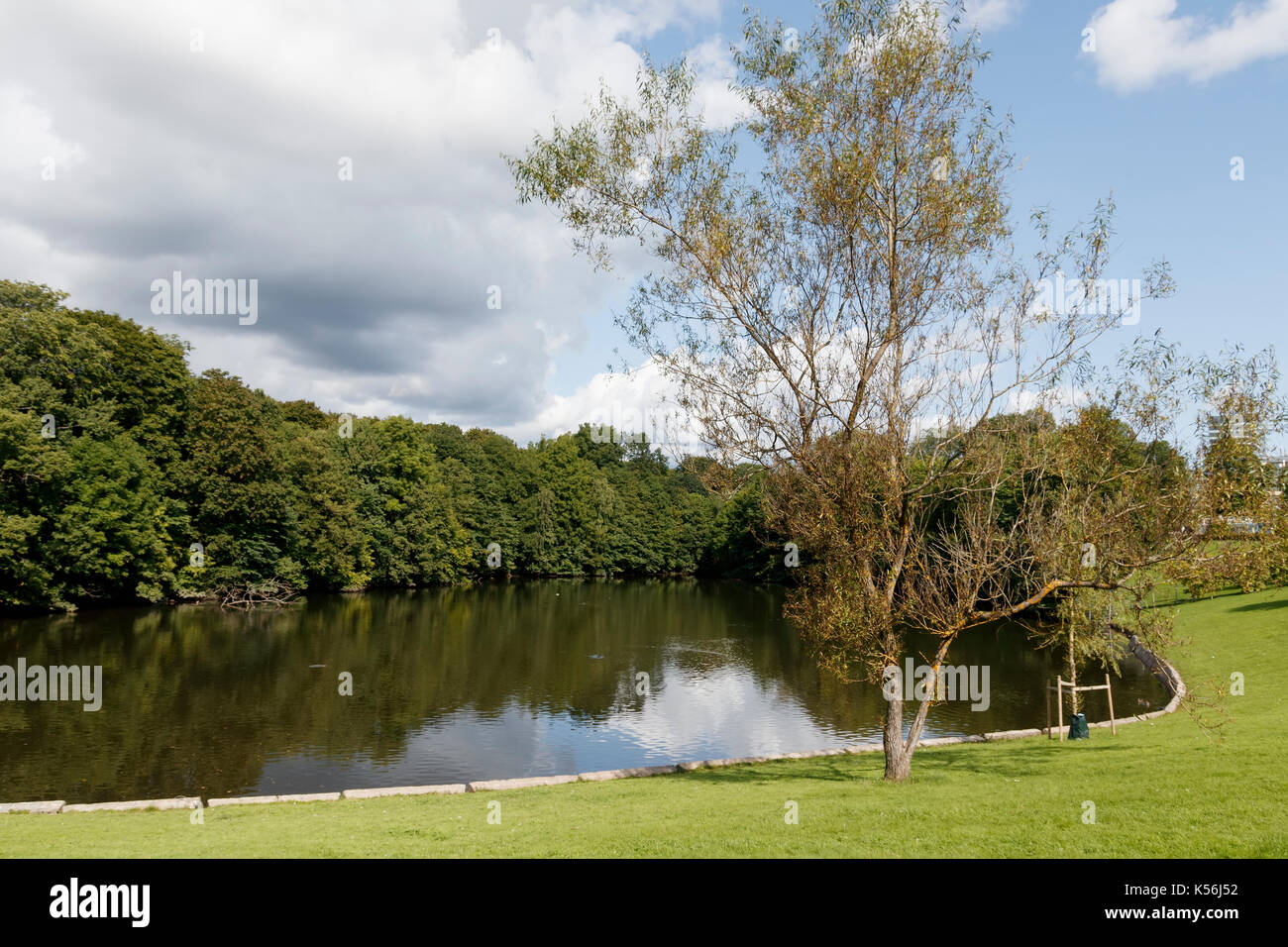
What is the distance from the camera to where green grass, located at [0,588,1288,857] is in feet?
29.9

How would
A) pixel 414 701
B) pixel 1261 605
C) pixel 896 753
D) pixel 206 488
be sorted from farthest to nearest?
1. pixel 206 488
2. pixel 1261 605
3. pixel 414 701
4. pixel 896 753

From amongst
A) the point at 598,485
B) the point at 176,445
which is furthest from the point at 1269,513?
the point at 598,485

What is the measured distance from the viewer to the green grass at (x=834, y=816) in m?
9.12

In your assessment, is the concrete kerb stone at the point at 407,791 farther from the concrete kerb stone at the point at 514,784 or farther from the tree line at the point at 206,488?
the tree line at the point at 206,488

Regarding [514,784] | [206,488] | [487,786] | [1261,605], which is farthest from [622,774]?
[206,488]

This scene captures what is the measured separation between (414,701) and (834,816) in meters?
19.2

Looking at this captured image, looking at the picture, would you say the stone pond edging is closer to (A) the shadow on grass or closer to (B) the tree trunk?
(B) the tree trunk

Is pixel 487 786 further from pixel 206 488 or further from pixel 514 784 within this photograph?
pixel 206 488

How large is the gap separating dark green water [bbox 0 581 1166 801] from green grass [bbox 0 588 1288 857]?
4.43 meters

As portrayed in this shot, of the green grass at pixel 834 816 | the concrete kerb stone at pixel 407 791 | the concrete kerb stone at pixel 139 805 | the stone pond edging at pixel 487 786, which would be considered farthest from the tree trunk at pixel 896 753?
the concrete kerb stone at pixel 139 805

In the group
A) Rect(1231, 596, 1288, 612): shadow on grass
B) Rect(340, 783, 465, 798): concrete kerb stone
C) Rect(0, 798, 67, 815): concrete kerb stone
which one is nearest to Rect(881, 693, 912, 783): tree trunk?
Rect(340, 783, 465, 798): concrete kerb stone

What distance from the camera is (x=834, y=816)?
36.0 feet
